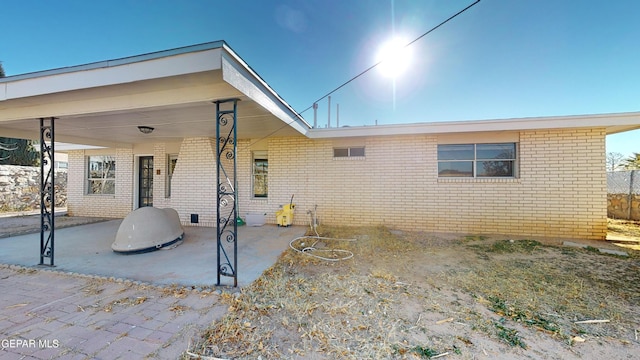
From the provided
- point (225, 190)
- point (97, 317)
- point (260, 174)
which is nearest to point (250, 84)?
point (225, 190)

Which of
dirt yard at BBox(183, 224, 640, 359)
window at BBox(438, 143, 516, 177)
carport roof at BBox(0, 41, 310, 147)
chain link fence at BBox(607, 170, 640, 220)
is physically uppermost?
carport roof at BBox(0, 41, 310, 147)

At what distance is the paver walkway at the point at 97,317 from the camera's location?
6.59 feet

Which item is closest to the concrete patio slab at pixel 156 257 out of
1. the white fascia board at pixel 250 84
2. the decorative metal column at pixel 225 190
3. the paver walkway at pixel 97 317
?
the decorative metal column at pixel 225 190

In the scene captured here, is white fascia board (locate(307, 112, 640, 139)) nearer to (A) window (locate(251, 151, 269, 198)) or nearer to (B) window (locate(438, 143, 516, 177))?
(B) window (locate(438, 143, 516, 177))

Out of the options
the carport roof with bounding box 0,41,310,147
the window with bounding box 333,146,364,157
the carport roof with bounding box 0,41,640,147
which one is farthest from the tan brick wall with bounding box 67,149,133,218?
the window with bounding box 333,146,364,157

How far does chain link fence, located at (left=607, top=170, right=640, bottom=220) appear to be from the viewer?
7950 millimetres

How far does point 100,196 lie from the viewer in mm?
8812

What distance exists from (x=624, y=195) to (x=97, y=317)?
1391cm

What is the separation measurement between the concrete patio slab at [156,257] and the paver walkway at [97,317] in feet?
1.09

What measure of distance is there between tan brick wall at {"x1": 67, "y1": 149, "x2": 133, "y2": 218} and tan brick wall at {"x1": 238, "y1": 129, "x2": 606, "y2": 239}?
4.24m

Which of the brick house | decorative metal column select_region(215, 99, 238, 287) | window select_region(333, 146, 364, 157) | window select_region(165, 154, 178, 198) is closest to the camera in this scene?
decorative metal column select_region(215, 99, 238, 287)

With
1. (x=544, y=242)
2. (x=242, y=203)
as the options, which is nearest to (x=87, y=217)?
(x=242, y=203)

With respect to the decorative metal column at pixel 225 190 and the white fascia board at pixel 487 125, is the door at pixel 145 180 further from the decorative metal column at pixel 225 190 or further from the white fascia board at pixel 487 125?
the white fascia board at pixel 487 125

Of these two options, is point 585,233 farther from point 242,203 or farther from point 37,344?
point 37,344
